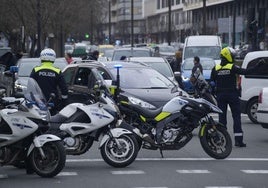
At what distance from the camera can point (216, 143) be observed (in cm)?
1297

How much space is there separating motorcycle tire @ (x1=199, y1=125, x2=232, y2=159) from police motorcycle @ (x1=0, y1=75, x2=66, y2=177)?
2899 millimetres

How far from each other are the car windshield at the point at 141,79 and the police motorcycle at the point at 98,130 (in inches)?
200

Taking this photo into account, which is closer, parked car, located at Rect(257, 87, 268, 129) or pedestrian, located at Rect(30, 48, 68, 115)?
pedestrian, located at Rect(30, 48, 68, 115)

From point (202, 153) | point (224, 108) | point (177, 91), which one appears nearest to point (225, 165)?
point (202, 153)

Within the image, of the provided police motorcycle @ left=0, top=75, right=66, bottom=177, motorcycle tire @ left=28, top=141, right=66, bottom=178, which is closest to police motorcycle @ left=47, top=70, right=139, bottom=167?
police motorcycle @ left=0, top=75, right=66, bottom=177

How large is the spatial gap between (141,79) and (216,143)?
4.85 meters

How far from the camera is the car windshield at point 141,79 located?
1719 cm

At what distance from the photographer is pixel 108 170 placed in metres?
11.9

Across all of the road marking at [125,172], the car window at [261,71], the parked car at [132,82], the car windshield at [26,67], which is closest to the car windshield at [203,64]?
the car windshield at [26,67]

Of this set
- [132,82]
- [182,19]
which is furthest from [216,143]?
[182,19]

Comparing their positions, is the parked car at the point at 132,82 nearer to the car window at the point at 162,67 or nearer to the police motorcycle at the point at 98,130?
the police motorcycle at the point at 98,130

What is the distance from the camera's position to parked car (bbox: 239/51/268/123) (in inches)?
772

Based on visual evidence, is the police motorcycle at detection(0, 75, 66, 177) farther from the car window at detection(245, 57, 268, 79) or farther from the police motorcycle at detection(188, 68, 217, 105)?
the car window at detection(245, 57, 268, 79)

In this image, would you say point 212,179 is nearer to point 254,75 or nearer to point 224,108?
point 224,108
